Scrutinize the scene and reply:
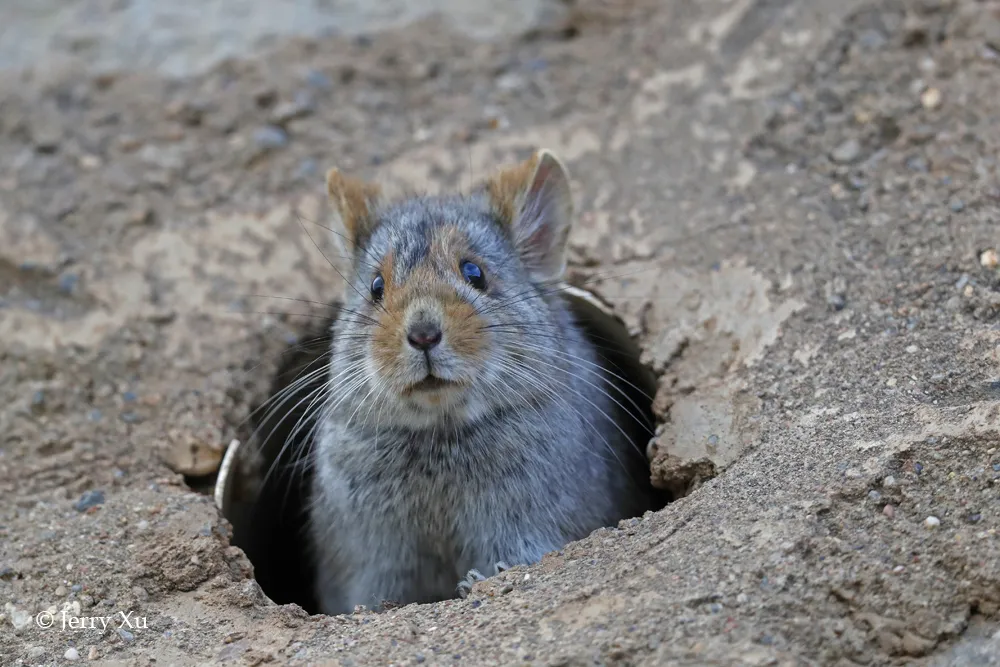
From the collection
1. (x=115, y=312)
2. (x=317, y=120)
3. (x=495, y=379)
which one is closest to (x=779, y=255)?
(x=495, y=379)

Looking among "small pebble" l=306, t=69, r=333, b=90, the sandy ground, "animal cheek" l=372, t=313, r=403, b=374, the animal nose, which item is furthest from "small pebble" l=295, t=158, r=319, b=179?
the animal nose

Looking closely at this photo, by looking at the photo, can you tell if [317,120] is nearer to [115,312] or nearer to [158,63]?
[158,63]

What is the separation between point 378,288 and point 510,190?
0.99 metres

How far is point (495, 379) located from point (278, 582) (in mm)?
2735

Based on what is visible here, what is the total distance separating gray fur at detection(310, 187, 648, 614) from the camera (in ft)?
17.3

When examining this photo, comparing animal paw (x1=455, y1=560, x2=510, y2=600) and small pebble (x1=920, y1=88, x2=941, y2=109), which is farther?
small pebble (x1=920, y1=88, x2=941, y2=109)

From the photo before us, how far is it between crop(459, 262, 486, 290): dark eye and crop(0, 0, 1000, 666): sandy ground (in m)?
1.12

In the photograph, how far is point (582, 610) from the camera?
162 inches

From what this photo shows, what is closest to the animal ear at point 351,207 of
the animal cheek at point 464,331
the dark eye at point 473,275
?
the dark eye at point 473,275

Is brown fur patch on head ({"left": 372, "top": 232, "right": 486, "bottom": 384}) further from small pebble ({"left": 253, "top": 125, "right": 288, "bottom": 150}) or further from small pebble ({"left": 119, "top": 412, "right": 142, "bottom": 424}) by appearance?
small pebble ({"left": 253, "top": 125, "right": 288, "bottom": 150})

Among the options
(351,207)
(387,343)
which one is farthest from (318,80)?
(387,343)

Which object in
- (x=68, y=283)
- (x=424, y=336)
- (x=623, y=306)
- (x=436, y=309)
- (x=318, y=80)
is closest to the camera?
(x=424, y=336)

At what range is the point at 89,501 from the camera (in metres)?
5.42

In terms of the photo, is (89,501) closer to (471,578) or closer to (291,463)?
(291,463)
